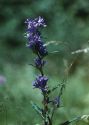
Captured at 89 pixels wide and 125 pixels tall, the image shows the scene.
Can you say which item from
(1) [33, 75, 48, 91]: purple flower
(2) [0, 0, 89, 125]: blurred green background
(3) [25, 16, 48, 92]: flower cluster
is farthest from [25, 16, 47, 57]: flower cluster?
(2) [0, 0, 89, 125]: blurred green background

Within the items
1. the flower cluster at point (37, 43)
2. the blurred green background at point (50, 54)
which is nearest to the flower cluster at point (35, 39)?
the flower cluster at point (37, 43)

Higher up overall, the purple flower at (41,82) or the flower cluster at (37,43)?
the flower cluster at (37,43)

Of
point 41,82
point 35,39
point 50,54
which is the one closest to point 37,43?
point 35,39

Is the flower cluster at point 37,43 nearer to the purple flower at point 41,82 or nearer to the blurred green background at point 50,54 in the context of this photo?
the purple flower at point 41,82

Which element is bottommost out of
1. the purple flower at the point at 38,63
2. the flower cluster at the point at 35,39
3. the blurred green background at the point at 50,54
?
the purple flower at the point at 38,63

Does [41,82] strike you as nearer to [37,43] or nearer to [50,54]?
[37,43]

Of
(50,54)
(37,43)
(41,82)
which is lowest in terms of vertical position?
(41,82)

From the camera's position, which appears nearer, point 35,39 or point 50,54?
point 35,39

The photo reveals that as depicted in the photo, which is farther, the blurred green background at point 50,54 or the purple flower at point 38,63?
the blurred green background at point 50,54

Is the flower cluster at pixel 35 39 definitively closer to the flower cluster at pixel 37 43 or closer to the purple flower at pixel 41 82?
the flower cluster at pixel 37 43

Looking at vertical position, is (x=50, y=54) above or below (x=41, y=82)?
above
